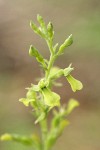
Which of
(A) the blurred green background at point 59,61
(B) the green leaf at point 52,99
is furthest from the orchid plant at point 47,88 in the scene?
(A) the blurred green background at point 59,61

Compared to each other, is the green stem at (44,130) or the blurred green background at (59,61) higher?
the blurred green background at (59,61)

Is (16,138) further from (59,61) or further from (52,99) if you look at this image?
(59,61)

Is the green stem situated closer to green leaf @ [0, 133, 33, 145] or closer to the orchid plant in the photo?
the orchid plant

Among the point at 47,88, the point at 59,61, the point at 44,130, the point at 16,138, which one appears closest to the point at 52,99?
Answer: the point at 47,88

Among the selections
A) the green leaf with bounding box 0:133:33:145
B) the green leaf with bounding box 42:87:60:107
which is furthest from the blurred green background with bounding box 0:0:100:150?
the green leaf with bounding box 42:87:60:107

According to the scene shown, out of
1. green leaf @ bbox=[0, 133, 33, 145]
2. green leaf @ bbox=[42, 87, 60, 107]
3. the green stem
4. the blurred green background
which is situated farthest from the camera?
the blurred green background

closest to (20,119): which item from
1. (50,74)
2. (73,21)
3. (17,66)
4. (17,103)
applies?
(17,103)

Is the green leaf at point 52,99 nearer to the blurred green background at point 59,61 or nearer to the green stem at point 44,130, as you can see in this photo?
the green stem at point 44,130

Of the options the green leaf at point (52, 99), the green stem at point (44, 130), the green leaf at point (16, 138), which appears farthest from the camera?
the green leaf at point (16, 138)

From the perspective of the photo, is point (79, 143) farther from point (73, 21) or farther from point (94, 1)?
point (94, 1)
